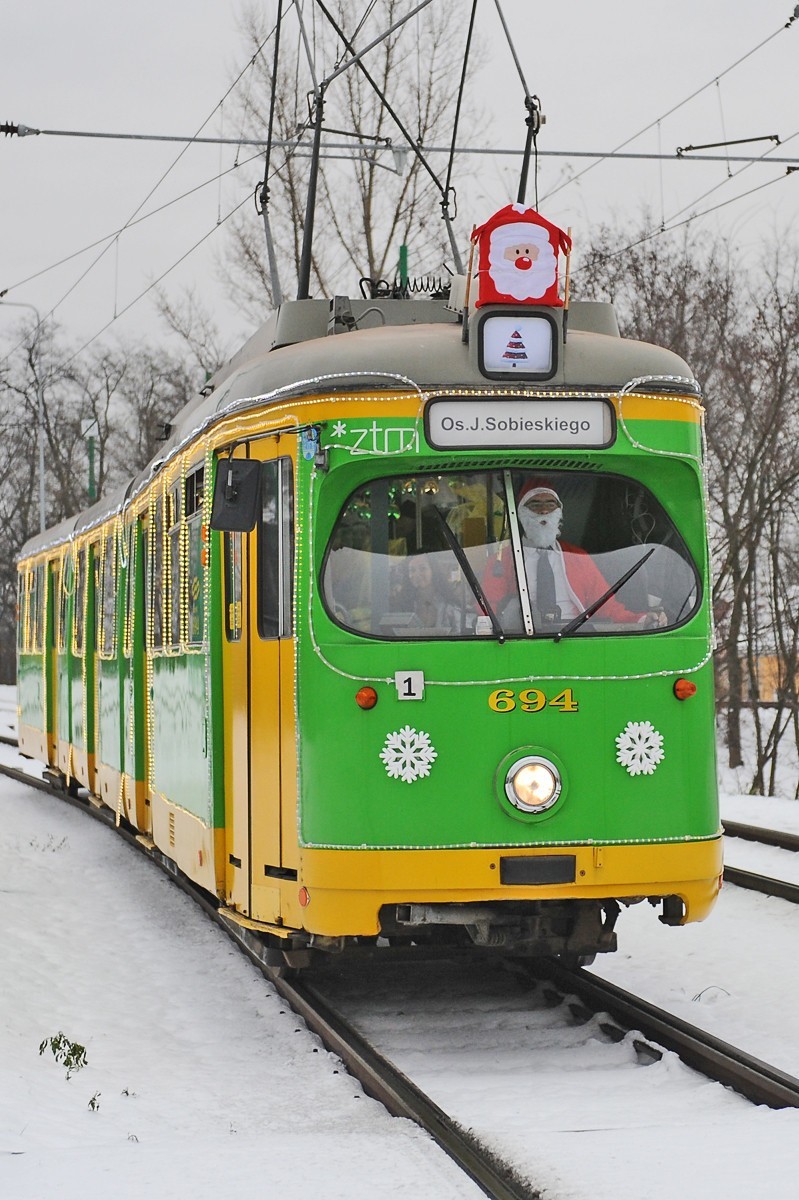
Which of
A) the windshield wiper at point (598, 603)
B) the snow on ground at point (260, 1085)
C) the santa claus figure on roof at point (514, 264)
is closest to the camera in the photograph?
the snow on ground at point (260, 1085)

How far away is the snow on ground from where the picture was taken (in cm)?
509

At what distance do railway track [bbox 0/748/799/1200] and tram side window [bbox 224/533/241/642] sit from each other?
137 centimetres

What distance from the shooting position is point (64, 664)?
56.3 ft

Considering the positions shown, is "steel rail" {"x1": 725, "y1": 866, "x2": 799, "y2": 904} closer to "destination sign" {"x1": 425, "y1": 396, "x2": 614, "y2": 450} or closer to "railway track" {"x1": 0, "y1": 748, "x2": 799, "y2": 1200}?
"railway track" {"x1": 0, "y1": 748, "x2": 799, "y2": 1200}

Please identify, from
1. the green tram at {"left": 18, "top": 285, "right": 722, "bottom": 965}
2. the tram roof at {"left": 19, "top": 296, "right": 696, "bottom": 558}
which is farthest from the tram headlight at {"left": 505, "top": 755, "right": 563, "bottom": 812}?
the tram roof at {"left": 19, "top": 296, "right": 696, "bottom": 558}

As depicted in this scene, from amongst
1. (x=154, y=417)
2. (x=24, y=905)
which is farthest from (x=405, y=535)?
(x=154, y=417)

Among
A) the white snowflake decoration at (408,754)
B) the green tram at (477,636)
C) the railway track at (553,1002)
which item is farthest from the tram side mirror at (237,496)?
the railway track at (553,1002)

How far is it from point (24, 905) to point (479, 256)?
19.2ft

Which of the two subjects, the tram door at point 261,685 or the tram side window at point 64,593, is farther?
the tram side window at point 64,593

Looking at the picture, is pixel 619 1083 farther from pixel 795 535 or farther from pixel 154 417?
pixel 154 417

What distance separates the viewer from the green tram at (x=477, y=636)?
6910mm

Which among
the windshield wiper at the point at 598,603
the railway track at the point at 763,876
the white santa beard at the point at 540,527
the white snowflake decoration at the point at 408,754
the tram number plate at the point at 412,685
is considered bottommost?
the railway track at the point at 763,876

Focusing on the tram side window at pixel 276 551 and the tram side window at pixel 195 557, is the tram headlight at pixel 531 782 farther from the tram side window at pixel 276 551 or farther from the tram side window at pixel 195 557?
the tram side window at pixel 195 557

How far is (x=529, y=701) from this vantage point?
6.95 meters
